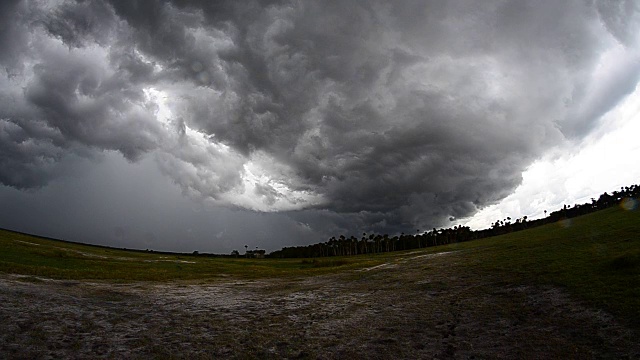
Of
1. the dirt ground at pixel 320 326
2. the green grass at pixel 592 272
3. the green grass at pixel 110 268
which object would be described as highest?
the green grass at pixel 592 272

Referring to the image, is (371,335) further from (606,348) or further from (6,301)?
(6,301)

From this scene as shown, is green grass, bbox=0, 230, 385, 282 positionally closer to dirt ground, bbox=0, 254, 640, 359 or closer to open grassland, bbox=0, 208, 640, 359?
open grassland, bbox=0, 208, 640, 359

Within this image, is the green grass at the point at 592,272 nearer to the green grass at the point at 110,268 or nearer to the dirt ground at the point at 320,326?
the dirt ground at the point at 320,326

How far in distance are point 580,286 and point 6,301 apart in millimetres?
25729

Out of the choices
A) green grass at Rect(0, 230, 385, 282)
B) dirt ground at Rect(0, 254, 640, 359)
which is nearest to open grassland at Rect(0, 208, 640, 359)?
dirt ground at Rect(0, 254, 640, 359)

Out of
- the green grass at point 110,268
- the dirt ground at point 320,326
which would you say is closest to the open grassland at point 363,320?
the dirt ground at point 320,326

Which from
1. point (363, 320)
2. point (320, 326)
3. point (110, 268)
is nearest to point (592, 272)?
point (363, 320)

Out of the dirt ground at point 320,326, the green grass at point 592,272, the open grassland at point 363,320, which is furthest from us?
the green grass at point 592,272

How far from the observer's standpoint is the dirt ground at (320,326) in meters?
9.88

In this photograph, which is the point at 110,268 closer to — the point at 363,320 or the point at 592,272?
the point at 363,320

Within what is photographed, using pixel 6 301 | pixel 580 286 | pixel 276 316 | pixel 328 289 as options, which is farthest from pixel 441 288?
pixel 6 301

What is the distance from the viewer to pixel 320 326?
44.1ft

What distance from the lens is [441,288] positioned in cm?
1934

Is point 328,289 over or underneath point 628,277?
underneath
